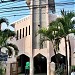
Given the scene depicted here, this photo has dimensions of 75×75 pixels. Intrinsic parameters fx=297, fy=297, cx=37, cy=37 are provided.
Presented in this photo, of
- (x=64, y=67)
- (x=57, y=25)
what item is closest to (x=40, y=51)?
(x=64, y=67)

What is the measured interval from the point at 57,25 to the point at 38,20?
47.0 ft

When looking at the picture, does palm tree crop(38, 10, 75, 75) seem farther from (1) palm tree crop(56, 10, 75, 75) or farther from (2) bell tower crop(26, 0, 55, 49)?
(2) bell tower crop(26, 0, 55, 49)

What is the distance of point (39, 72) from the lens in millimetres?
39031

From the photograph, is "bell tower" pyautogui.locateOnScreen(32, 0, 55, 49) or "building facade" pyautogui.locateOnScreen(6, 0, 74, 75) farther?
"bell tower" pyautogui.locateOnScreen(32, 0, 55, 49)

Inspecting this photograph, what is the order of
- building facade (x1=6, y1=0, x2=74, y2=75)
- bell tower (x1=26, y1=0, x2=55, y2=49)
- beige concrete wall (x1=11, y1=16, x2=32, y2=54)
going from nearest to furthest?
building facade (x1=6, y1=0, x2=74, y2=75) < bell tower (x1=26, y1=0, x2=55, y2=49) < beige concrete wall (x1=11, y1=16, x2=32, y2=54)

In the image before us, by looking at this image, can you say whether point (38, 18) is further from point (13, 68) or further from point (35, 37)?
point (13, 68)

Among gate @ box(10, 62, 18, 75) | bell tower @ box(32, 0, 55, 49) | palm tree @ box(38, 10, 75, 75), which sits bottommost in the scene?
gate @ box(10, 62, 18, 75)

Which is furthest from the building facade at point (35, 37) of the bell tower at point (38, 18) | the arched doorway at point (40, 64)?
the arched doorway at point (40, 64)

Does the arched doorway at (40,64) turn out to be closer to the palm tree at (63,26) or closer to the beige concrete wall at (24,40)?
the beige concrete wall at (24,40)

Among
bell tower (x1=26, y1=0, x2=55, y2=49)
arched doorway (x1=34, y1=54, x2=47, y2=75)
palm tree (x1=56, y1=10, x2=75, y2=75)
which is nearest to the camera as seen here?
palm tree (x1=56, y1=10, x2=75, y2=75)

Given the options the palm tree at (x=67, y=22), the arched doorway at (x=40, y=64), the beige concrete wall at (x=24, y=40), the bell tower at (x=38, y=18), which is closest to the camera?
the palm tree at (x=67, y=22)

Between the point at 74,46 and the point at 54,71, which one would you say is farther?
the point at 74,46

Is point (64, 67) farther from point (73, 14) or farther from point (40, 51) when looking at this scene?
point (40, 51)

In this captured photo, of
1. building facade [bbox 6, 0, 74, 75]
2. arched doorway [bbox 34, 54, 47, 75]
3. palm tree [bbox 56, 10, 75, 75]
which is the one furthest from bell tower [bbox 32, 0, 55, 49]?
palm tree [bbox 56, 10, 75, 75]
